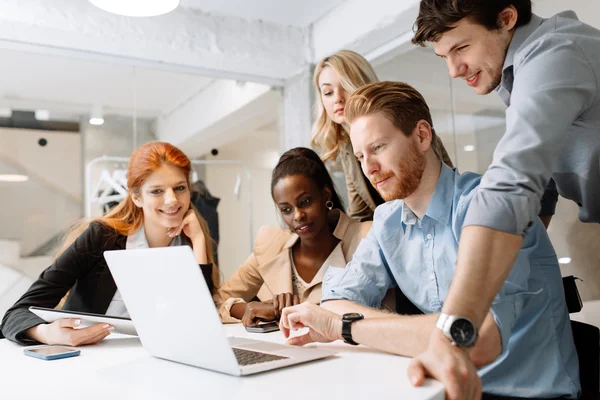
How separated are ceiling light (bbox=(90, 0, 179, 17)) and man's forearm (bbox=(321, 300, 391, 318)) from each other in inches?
59.1

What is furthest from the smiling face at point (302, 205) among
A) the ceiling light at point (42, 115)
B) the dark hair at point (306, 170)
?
the ceiling light at point (42, 115)

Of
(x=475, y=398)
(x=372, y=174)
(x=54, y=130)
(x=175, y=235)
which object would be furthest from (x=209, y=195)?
(x=475, y=398)

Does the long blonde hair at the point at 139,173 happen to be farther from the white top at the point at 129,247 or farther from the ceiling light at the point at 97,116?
the ceiling light at the point at 97,116

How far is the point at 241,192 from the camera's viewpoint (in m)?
3.65

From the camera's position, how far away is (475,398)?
84 centimetres

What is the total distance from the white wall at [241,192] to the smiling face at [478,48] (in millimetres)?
2304

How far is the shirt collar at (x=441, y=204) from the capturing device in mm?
1330

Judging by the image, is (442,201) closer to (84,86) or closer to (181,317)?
(181,317)

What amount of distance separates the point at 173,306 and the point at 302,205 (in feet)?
3.57

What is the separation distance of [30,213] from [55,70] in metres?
0.77

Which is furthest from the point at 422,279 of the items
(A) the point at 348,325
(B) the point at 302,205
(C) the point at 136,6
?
(C) the point at 136,6

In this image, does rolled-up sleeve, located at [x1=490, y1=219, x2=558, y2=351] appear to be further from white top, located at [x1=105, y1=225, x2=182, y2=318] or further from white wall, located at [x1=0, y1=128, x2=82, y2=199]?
white wall, located at [x1=0, y1=128, x2=82, y2=199]

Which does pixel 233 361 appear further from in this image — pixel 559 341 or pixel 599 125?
pixel 599 125

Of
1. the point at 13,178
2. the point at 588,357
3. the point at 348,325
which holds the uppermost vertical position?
the point at 13,178
